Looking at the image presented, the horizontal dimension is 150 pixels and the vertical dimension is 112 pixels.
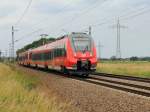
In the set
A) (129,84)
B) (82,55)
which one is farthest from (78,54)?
(129,84)

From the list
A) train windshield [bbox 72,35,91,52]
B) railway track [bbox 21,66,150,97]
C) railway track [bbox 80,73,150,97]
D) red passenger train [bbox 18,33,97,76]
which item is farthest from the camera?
train windshield [bbox 72,35,91,52]

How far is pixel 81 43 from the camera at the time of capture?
31031 mm

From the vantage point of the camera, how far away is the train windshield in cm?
3077

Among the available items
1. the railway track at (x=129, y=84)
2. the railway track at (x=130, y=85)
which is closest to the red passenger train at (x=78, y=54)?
the railway track at (x=129, y=84)

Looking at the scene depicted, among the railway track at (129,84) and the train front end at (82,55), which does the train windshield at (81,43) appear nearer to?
the train front end at (82,55)

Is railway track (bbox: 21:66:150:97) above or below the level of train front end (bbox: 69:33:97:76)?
below

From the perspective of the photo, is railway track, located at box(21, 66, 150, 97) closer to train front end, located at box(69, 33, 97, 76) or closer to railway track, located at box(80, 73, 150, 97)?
railway track, located at box(80, 73, 150, 97)

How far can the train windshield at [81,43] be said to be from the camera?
101 feet

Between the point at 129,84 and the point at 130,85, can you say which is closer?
the point at 130,85

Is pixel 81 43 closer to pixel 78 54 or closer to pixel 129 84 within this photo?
pixel 78 54

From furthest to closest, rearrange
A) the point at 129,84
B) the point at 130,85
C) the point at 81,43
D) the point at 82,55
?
the point at 81,43, the point at 82,55, the point at 129,84, the point at 130,85

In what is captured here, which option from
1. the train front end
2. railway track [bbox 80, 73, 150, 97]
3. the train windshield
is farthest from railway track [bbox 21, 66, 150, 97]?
the train windshield

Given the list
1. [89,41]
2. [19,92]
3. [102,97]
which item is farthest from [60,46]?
[19,92]

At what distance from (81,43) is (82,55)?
3.49 ft
